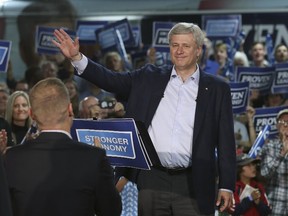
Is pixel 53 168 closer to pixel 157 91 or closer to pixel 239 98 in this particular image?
pixel 157 91

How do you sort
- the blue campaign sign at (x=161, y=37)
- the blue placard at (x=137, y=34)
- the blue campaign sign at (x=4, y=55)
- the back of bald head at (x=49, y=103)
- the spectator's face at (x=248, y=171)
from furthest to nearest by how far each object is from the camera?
1. the blue placard at (x=137, y=34)
2. the blue campaign sign at (x=161, y=37)
3. the blue campaign sign at (x=4, y=55)
4. the spectator's face at (x=248, y=171)
5. the back of bald head at (x=49, y=103)

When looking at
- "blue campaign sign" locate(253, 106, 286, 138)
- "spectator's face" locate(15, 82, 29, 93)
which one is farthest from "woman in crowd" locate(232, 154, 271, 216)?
"spectator's face" locate(15, 82, 29, 93)

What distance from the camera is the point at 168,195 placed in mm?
5699

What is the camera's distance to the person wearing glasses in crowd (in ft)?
25.9

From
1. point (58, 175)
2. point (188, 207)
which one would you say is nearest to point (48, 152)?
point (58, 175)

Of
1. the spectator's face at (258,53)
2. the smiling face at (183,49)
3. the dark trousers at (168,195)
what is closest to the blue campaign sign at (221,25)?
the spectator's face at (258,53)

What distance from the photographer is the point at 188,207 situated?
5711 mm

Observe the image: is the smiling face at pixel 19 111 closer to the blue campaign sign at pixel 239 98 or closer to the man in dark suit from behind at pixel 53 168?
the blue campaign sign at pixel 239 98

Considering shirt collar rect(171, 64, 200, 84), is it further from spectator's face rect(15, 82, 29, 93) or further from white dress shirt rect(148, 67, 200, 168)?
spectator's face rect(15, 82, 29, 93)

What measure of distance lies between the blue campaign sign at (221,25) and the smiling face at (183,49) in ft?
24.4

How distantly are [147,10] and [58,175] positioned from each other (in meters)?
9.97

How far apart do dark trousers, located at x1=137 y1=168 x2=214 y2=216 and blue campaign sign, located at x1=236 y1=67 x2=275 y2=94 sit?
17.5 ft

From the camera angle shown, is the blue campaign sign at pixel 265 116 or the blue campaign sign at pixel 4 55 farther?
the blue campaign sign at pixel 265 116

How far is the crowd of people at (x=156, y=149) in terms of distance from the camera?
14.6ft
